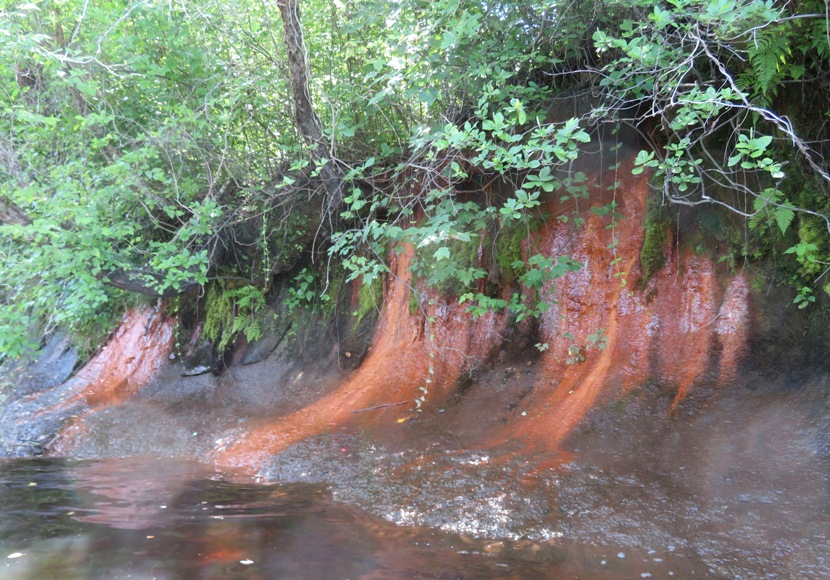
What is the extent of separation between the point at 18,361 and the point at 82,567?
9.13 m

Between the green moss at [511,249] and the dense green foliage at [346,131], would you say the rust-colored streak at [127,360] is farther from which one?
the green moss at [511,249]

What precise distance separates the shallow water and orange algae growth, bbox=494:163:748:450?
1.74 meters

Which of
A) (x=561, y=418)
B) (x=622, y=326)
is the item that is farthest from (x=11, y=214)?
(x=622, y=326)

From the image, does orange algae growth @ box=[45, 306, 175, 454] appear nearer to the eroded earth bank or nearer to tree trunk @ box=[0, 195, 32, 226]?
the eroded earth bank

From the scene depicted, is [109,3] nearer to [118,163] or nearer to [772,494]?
[118,163]

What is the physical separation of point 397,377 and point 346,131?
10.7ft

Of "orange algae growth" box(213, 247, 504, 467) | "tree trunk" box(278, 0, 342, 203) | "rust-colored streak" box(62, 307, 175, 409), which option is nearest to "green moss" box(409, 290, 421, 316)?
"orange algae growth" box(213, 247, 504, 467)

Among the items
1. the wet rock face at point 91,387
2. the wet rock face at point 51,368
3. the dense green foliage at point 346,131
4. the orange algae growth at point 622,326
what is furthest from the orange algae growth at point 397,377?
the wet rock face at point 51,368

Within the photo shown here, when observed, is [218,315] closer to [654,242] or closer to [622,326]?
[622,326]

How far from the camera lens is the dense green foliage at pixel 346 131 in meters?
5.46

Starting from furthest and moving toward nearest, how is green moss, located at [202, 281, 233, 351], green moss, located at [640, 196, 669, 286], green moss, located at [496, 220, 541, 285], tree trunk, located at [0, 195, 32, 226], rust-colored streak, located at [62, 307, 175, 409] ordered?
green moss, located at [202, 281, 233, 351], rust-colored streak, located at [62, 307, 175, 409], green moss, located at [496, 220, 541, 285], tree trunk, located at [0, 195, 32, 226], green moss, located at [640, 196, 669, 286]

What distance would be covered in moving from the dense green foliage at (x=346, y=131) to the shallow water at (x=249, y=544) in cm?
252

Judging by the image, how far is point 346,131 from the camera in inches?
255

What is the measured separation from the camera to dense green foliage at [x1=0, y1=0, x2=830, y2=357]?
5.46 metres
